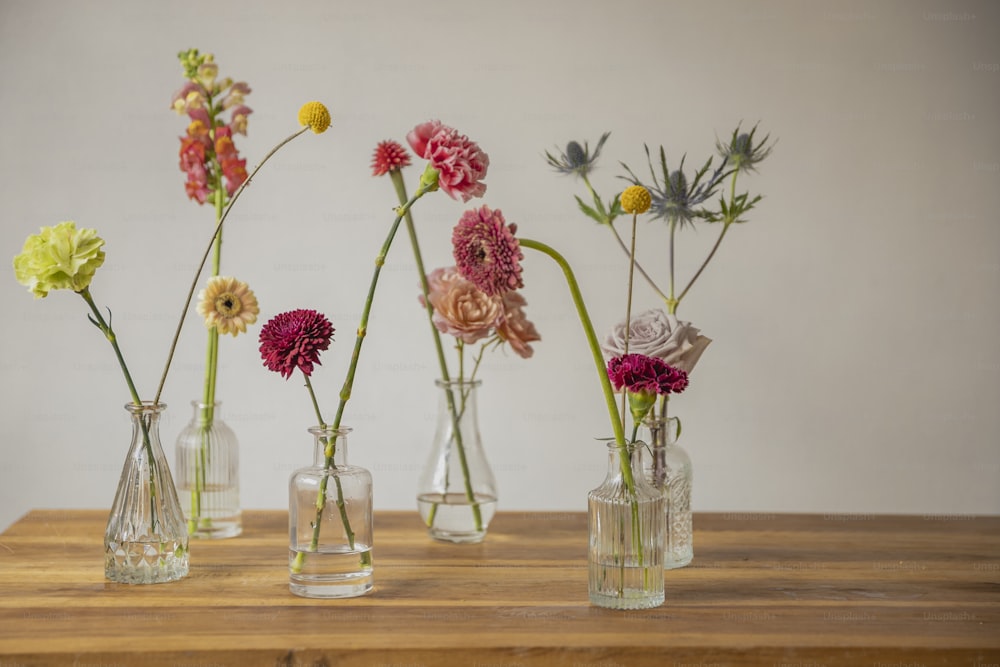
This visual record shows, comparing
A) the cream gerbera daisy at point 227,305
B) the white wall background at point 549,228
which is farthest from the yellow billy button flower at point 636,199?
the white wall background at point 549,228

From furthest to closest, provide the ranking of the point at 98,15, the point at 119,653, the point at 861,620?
the point at 98,15, the point at 861,620, the point at 119,653

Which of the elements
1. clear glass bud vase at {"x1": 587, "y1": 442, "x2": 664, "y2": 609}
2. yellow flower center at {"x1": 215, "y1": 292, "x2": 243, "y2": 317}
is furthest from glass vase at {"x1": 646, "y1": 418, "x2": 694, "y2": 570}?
yellow flower center at {"x1": 215, "y1": 292, "x2": 243, "y2": 317}

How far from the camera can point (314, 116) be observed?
1.34 m

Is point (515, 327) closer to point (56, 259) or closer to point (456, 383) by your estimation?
point (456, 383)

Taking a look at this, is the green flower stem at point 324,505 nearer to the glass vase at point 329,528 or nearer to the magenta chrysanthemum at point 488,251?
the glass vase at point 329,528

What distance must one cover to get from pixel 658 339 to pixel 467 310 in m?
0.27

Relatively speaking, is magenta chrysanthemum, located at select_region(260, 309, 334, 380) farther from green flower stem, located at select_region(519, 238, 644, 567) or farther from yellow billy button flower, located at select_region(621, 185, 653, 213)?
yellow billy button flower, located at select_region(621, 185, 653, 213)

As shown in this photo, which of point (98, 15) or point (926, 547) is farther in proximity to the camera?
point (98, 15)

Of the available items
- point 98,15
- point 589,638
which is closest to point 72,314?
point 98,15

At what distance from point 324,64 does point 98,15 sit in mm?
642

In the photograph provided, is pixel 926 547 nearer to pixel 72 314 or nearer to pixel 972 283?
pixel 972 283

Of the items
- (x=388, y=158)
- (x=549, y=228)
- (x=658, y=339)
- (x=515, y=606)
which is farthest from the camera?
(x=549, y=228)

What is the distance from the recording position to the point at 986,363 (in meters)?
3.17

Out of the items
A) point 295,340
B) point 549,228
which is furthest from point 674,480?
point 549,228
